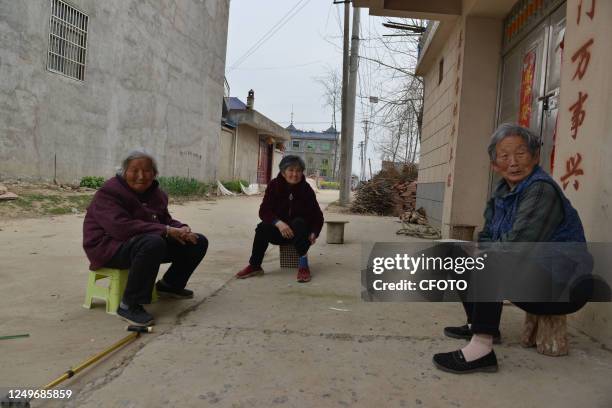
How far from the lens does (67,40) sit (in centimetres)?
844

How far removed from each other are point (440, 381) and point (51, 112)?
8.66 metres

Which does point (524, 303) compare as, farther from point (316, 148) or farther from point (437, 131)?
point (316, 148)

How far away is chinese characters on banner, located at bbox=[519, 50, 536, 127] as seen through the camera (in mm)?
4285

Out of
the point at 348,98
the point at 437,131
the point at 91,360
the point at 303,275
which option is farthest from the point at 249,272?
the point at 348,98

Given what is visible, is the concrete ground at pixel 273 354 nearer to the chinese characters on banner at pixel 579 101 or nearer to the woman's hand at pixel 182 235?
the woman's hand at pixel 182 235

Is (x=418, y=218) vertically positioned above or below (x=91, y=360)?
above

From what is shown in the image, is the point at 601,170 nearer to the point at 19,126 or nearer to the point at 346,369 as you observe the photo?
the point at 346,369

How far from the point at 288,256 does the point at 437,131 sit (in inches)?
180

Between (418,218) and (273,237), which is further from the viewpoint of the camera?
(418,218)

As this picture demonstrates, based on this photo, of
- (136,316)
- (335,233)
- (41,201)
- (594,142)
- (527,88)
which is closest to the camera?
(594,142)

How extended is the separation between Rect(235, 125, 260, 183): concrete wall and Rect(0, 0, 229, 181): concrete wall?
3276 mm

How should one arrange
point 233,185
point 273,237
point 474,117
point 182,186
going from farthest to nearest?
point 233,185 < point 182,186 < point 474,117 < point 273,237

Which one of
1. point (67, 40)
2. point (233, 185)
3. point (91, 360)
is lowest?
point (91, 360)

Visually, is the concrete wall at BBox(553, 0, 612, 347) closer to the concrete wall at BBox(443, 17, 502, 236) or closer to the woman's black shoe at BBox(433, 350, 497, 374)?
the woman's black shoe at BBox(433, 350, 497, 374)
